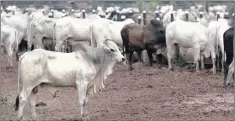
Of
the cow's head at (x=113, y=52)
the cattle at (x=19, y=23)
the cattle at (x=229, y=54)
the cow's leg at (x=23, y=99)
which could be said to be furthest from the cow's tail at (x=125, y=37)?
the cow's leg at (x=23, y=99)

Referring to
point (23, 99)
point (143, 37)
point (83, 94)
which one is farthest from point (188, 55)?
point (23, 99)

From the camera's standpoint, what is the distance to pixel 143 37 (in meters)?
16.6

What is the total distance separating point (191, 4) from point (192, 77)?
604 inches

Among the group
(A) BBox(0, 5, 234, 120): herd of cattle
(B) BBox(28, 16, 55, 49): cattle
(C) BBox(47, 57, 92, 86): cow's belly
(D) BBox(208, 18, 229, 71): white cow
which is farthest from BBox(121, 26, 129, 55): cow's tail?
(C) BBox(47, 57, 92, 86): cow's belly

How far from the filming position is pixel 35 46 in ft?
58.9

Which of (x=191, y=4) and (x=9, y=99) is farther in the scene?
(x=191, y=4)

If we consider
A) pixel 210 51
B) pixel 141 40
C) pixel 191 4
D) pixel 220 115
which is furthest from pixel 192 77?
pixel 191 4

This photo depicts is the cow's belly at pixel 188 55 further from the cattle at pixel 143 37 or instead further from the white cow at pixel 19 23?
the white cow at pixel 19 23

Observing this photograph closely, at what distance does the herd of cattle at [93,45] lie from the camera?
29.8 feet

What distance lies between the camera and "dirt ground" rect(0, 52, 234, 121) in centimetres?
968

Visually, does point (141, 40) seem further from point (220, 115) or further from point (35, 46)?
point (220, 115)

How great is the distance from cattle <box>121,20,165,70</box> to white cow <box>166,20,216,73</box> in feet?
1.82

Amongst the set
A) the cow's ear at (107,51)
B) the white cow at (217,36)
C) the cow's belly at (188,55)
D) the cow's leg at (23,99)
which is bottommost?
the cow's belly at (188,55)

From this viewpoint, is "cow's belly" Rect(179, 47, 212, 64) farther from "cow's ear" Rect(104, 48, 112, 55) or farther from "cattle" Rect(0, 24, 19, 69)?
"cow's ear" Rect(104, 48, 112, 55)
